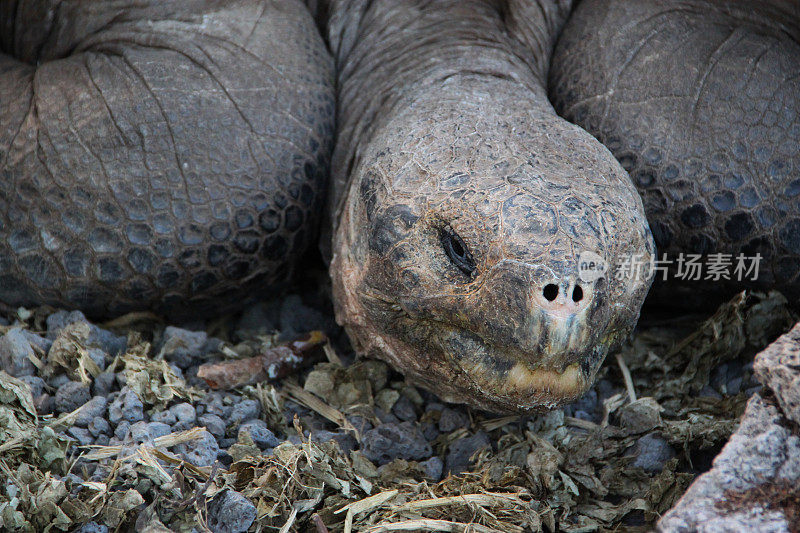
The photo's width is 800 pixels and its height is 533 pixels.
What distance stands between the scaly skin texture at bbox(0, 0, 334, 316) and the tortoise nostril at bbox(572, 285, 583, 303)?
1.22 m

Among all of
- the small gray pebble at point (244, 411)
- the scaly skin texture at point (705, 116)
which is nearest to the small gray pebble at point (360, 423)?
the small gray pebble at point (244, 411)

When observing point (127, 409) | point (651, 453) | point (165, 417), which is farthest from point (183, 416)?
point (651, 453)

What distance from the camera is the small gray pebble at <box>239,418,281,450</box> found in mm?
2223

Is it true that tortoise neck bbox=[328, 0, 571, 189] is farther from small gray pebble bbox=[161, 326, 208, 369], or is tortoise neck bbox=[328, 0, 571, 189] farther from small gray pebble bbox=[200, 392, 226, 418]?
small gray pebble bbox=[200, 392, 226, 418]

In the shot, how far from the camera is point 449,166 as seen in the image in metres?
2.12

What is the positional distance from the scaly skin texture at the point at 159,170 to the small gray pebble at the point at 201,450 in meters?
0.73

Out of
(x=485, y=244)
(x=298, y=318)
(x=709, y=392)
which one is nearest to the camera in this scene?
(x=485, y=244)

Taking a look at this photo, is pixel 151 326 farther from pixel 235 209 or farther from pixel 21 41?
pixel 21 41

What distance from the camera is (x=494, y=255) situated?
1909 mm

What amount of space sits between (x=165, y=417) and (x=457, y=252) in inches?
35.6

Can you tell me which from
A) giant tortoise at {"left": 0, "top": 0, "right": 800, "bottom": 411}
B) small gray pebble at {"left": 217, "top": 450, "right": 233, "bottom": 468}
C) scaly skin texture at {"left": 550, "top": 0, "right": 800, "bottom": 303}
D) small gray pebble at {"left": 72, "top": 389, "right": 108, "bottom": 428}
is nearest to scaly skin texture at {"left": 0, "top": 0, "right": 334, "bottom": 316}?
giant tortoise at {"left": 0, "top": 0, "right": 800, "bottom": 411}

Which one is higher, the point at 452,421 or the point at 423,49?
the point at 423,49

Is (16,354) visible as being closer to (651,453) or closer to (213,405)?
(213,405)

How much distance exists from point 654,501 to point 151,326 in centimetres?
172
